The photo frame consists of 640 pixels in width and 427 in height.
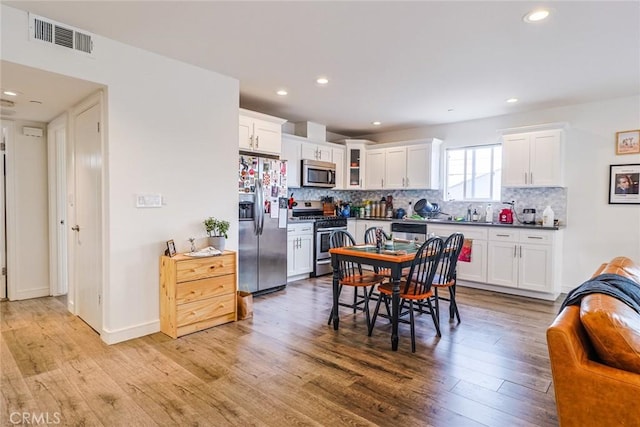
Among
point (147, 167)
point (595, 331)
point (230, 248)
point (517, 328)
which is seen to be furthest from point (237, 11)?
point (517, 328)

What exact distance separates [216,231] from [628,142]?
5.03 m

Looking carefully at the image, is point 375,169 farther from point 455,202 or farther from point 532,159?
point 532,159

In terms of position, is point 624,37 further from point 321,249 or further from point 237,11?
point 321,249

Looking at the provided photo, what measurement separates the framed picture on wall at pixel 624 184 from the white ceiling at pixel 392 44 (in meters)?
0.91

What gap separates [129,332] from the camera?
10.2ft

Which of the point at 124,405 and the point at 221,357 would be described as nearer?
the point at 124,405

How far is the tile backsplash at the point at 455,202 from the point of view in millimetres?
4879

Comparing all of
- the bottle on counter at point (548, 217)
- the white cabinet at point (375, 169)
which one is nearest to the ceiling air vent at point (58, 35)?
the white cabinet at point (375, 169)

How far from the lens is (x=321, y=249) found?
18.5ft

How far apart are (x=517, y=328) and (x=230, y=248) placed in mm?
3004

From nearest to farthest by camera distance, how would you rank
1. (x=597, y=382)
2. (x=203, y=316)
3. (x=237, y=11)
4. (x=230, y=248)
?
(x=597, y=382) < (x=237, y=11) < (x=203, y=316) < (x=230, y=248)

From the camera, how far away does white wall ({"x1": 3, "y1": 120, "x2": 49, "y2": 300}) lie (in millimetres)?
4121

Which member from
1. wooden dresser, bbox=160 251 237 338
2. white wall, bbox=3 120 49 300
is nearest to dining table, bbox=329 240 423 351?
wooden dresser, bbox=160 251 237 338

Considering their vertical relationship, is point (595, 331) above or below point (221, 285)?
above
